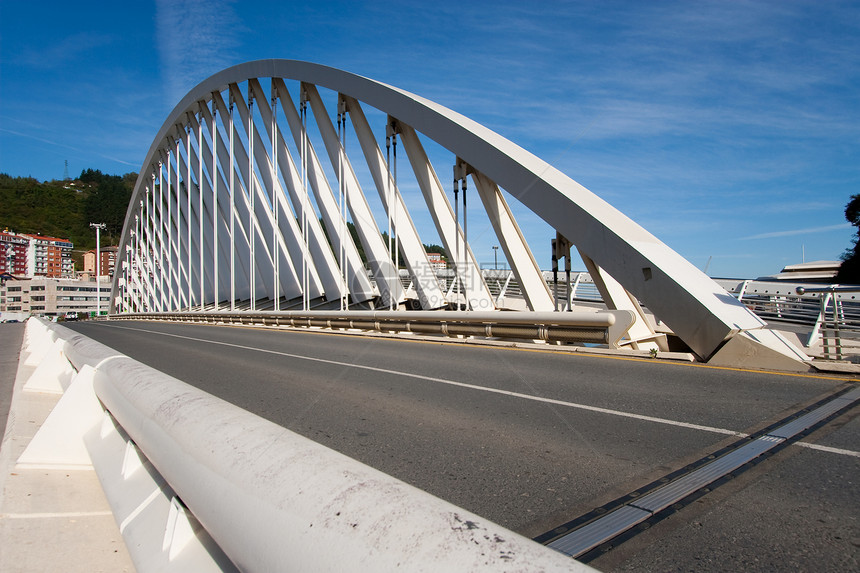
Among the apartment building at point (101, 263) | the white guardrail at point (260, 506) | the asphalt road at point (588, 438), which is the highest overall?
the apartment building at point (101, 263)

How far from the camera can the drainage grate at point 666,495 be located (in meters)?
2.58

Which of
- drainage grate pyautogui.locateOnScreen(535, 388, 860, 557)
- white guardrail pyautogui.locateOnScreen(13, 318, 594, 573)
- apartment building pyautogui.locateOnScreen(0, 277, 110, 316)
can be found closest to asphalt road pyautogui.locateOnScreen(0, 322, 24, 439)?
white guardrail pyautogui.locateOnScreen(13, 318, 594, 573)

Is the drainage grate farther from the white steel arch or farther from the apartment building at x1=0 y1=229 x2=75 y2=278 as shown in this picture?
the apartment building at x1=0 y1=229 x2=75 y2=278

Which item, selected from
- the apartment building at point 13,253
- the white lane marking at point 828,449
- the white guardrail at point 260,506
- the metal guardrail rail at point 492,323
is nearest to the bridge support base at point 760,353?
the metal guardrail rail at point 492,323

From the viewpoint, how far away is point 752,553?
95.1 inches

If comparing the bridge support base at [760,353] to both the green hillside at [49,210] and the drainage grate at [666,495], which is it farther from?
the green hillside at [49,210]

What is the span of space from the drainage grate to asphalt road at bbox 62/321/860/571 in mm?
109

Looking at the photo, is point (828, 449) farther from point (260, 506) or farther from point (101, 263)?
point (101, 263)

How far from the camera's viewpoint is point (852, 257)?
45531mm

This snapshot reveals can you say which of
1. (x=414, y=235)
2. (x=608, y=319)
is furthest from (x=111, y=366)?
(x=414, y=235)

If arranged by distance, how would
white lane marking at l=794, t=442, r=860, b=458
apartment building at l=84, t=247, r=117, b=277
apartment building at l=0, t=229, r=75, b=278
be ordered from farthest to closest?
apartment building at l=84, t=247, r=117, b=277, apartment building at l=0, t=229, r=75, b=278, white lane marking at l=794, t=442, r=860, b=458

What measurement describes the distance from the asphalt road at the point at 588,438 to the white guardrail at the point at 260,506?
5.09 feet

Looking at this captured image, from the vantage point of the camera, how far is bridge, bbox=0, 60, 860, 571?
1.39 meters

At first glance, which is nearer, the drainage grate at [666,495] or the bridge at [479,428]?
the bridge at [479,428]
